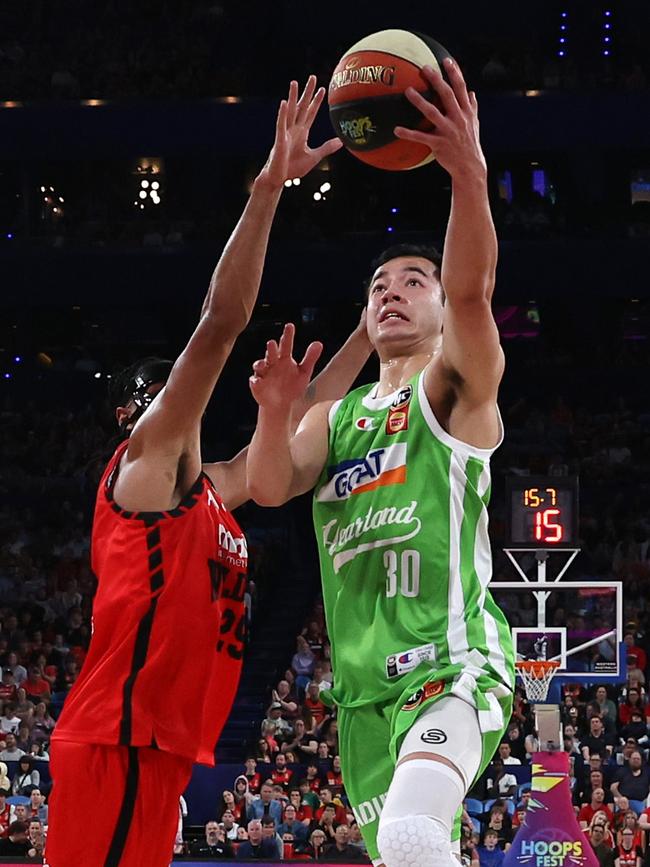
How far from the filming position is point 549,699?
40.2 ft

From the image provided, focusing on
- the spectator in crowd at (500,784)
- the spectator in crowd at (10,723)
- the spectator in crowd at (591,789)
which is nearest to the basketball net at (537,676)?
the spectator in crowd at (591,789)

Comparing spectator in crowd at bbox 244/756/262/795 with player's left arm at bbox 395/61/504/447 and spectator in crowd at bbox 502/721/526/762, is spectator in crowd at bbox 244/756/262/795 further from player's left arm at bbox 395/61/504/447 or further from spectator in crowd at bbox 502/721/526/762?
player's left arm at bbox 395/61/504/447

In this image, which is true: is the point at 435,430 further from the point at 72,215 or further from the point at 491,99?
the point at 72,215

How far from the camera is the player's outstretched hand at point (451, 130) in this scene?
4.11m

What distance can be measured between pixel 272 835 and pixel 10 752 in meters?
3.73

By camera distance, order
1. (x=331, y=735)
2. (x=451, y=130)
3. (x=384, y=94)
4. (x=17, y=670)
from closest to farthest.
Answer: (x=451, y=130) → (x=384, y=94) → (x=331, y=735) → (x=17, y=670)

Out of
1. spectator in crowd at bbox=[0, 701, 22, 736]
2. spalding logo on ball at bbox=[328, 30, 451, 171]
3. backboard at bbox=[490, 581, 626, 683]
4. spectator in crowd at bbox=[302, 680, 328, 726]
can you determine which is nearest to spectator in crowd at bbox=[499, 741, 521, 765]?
backboard at bbox=[490, 581, 626, 683]

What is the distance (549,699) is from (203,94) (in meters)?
14.7

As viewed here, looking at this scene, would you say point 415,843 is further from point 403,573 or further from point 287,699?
point 287,699

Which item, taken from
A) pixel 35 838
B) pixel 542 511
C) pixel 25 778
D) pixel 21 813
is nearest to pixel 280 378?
pixel 542 511

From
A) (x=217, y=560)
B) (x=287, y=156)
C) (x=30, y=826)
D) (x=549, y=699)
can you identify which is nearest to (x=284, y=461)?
(x=217, y=560)

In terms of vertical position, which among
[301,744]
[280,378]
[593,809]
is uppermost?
[280,378]

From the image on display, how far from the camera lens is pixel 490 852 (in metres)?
12.7

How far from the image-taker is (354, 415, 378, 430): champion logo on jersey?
16.1ft
